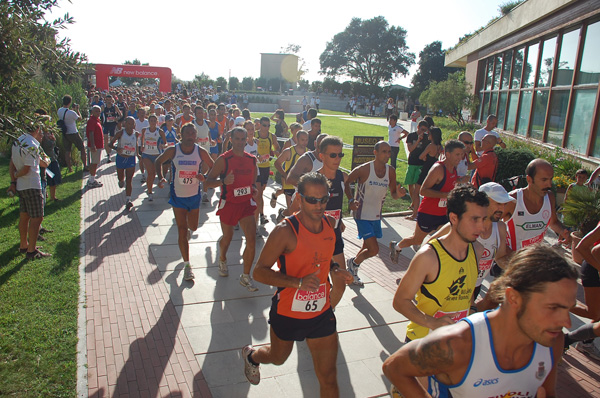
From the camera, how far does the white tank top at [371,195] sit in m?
6.32

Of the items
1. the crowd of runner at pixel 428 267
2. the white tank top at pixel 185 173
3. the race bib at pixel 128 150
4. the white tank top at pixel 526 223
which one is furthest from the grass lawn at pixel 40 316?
the white tank top at pixel 526 223

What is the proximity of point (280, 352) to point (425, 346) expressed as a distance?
1826 mm

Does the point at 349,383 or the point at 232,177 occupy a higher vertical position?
the point at 232,177

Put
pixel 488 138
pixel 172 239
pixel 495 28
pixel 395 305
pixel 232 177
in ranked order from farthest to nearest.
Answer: pixel 495 28, pixel 488 138, pixel 172 239, pixel 232 177, pixel 395 305

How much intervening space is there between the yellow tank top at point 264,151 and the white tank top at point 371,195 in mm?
4035

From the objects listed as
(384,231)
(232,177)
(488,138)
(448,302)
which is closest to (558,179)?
(488,138)

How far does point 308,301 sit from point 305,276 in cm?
26

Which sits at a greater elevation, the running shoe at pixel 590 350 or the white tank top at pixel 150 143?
the white tank top at pixel 150 143

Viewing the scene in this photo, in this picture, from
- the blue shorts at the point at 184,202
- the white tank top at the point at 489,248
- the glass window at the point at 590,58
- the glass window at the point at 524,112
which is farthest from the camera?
the glass window at the point at 524,112

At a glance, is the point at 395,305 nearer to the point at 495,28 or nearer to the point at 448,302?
the point at 448,302

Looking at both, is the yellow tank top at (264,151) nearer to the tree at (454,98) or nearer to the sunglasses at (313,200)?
the sunglasses at (313,200)

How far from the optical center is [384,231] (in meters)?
9.48

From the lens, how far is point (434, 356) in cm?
207

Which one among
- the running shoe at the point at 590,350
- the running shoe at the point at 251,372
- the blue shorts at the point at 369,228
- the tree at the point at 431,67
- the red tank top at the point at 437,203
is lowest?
the running shoe at the point at 590,350
